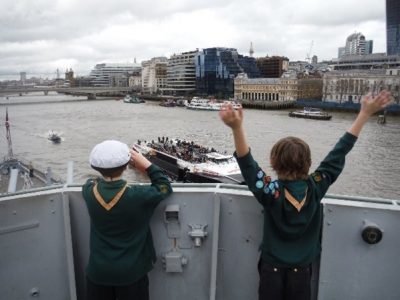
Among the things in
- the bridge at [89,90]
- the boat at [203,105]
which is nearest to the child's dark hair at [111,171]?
the boat at [203,105]

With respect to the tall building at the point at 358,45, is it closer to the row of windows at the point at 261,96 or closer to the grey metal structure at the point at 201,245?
the row of windows at the point at 261,96

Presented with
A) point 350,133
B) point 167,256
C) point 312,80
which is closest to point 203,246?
point 167,256

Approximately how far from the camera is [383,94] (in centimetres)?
173

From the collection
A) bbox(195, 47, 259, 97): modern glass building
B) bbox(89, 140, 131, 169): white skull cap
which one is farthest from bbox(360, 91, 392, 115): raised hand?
bbox(195, 47, 259, 97): modern glass building

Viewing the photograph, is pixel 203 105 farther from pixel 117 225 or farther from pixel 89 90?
pixel 117 225

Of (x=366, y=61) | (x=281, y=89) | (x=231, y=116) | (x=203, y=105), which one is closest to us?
(x=231, y=116)

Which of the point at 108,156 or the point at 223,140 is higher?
the point at 108,156

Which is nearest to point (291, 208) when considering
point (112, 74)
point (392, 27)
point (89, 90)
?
point (89, 90)

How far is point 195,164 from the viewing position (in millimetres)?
14641

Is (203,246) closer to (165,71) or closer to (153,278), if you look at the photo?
(153,278)

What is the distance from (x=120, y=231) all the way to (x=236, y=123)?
2.20 ft

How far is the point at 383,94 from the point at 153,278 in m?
1.45

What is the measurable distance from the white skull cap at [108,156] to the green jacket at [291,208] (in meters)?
0.49

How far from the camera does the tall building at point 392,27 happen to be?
276ft
